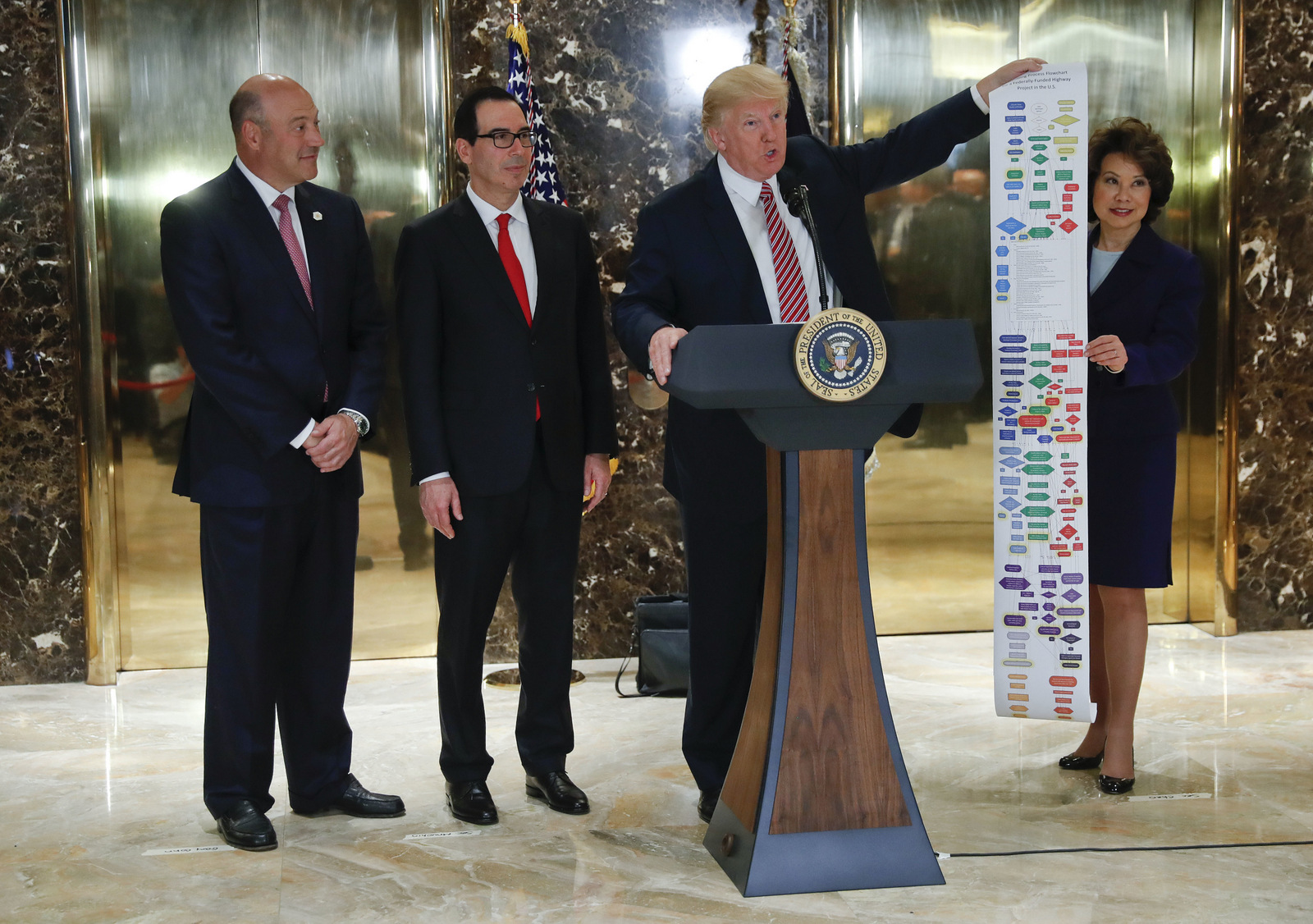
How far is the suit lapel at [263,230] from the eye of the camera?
9.27 feet

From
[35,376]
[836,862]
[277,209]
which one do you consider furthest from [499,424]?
[35,376]

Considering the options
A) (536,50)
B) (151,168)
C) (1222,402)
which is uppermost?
(536,50)

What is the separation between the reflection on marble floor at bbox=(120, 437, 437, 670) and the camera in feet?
14.8

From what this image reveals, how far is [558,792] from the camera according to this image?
302 centimetres

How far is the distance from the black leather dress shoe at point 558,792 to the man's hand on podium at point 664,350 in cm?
113

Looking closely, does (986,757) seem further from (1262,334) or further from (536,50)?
(536,50)

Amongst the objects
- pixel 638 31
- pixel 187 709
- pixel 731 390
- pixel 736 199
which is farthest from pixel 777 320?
pixel 187 709

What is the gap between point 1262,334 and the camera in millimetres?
4734

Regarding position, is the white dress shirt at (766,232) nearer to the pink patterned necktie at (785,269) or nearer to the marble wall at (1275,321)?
the pink patterned necktie at (785,269)

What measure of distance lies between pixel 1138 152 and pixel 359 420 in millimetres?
1998

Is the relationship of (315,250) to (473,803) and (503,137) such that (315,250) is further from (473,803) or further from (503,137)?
(473,803)

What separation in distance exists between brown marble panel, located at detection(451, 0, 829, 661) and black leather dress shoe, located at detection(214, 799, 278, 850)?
5.76 feet

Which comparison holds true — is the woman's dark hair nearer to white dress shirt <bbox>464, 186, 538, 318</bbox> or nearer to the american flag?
white dress shirt <bbox>464, 186, 538, 318</bbox>

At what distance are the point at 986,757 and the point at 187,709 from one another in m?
2.47
